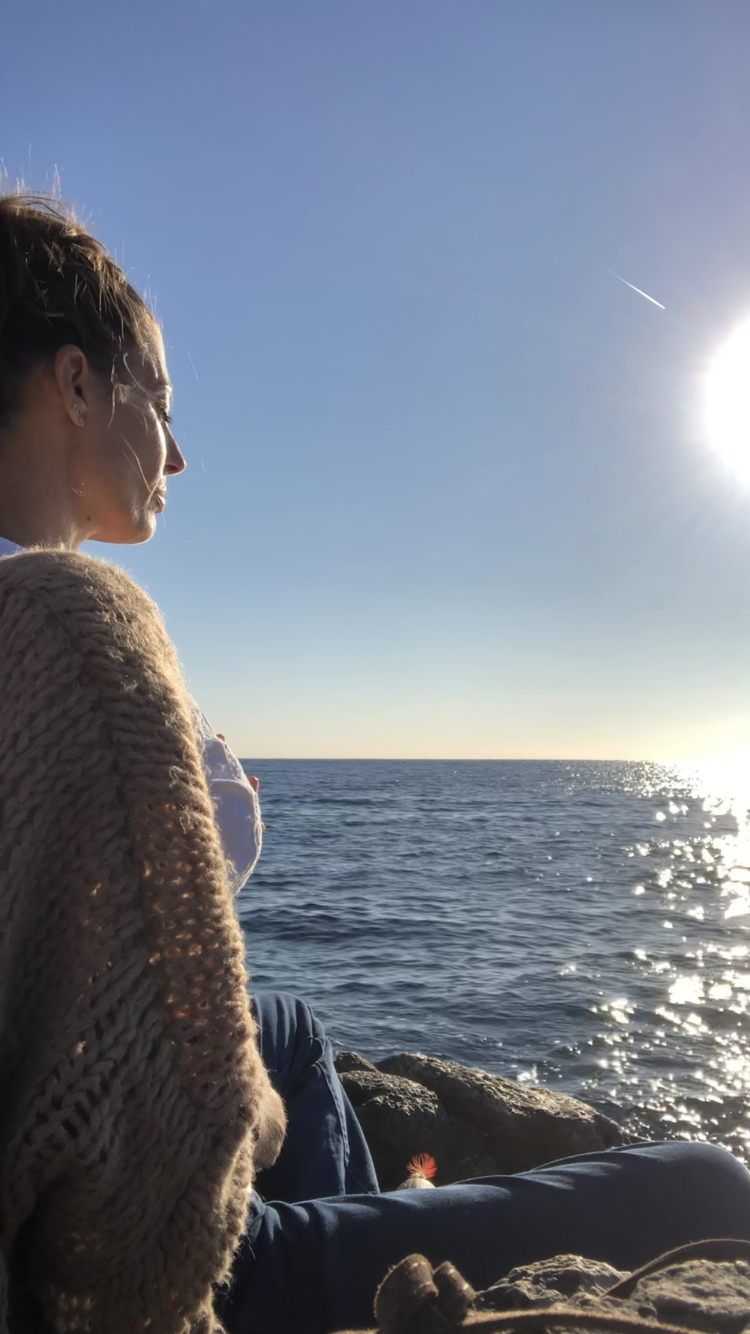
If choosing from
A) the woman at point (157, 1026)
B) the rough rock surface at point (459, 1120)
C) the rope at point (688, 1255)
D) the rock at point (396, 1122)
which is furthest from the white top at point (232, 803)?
the rough rock surface at point (459, 1120)

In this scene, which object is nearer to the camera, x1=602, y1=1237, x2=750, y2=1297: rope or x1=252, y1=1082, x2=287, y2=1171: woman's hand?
x1=602, y1=1237, x2=750, y2=1297: rope

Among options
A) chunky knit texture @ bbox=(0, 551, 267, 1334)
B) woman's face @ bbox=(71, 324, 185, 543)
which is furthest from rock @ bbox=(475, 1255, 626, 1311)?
woman's face @ bbox=(71, 324, 185, 543)

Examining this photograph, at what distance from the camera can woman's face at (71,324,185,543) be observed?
1514mm

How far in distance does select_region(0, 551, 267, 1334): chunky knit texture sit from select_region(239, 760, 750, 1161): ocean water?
6.08 m

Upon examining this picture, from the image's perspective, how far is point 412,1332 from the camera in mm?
1140

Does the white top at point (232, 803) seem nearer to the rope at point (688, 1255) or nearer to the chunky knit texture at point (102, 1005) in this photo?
the chunky knit texture at point (102, 1005)

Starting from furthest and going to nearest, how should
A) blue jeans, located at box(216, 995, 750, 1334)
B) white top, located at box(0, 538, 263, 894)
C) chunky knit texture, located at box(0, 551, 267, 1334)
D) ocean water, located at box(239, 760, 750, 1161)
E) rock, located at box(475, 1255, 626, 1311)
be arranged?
ocean water, located at box(239, 760, 750, 1161) < white top, located at box(0, 538, 263, 894) < blue jeans, located at box(216, 995, 750, 1334) < rock, located at box(475, 1255, 626, 1311) < chunky knit texture, located at box(0, 551, 267, 1334)

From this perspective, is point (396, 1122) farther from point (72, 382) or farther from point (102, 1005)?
point (72, 382)

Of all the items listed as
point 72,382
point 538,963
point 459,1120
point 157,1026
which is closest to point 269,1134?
point 157,1026

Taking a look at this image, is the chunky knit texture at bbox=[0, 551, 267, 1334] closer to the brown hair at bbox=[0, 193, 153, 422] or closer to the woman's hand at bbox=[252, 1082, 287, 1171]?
the woman's hand at bbox=[252, 1082, 287, 1171]

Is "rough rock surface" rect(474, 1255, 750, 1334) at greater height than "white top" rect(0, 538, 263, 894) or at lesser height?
lesser

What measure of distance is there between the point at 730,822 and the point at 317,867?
28.1 meters

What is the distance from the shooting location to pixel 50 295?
145 cm

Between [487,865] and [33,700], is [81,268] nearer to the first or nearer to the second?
[33,700]
